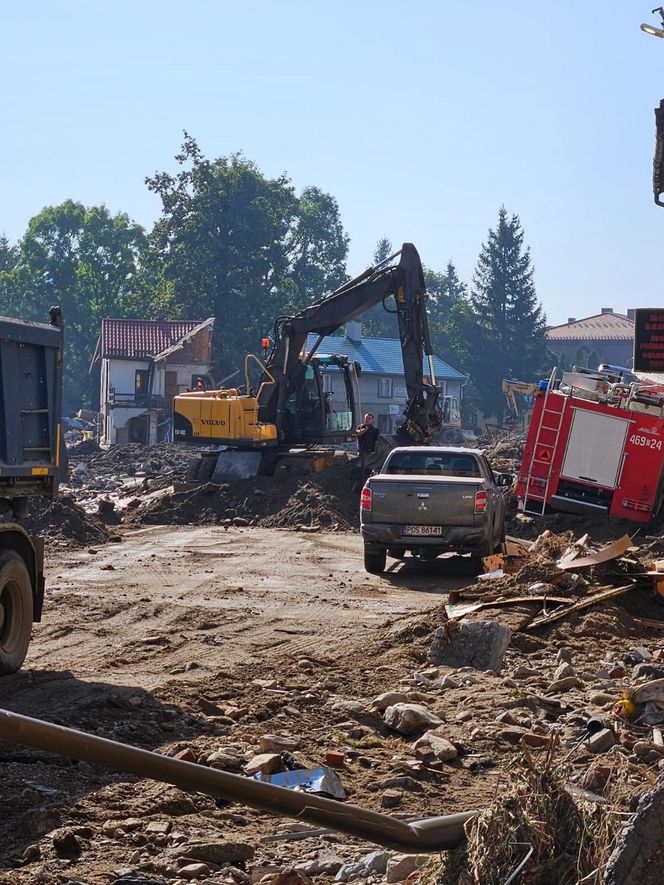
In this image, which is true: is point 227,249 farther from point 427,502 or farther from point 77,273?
point 427,502

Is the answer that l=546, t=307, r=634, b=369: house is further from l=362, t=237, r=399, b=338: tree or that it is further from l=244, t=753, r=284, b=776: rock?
l=244, t=753, r=284, b=776: rock

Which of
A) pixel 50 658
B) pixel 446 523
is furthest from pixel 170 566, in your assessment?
pixel 50 658

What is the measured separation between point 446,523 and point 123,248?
8582 centimetres

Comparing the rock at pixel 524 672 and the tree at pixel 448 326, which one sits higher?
the tree at pixel 448 326

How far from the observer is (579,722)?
28.6 feet

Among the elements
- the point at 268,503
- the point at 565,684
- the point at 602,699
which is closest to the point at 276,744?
the point at 602,699

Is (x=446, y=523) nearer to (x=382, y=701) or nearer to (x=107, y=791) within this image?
(x=382, y=701)

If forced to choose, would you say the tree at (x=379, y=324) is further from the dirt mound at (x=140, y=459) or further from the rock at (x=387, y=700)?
the rock at (x=387, y=700)

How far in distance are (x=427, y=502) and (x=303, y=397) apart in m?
13.6

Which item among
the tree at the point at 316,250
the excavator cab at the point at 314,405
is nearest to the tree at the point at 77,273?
the tree at the point at 316,250

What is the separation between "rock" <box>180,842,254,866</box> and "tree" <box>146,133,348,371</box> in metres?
71.4

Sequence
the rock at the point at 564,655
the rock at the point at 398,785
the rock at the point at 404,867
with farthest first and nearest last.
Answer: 1. the rock at the point at 564,655
2. the rock at the point at 398,785
3. the rock at the point at 404,867

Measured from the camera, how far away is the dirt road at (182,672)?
622cm

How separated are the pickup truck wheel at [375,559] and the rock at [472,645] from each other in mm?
6754
